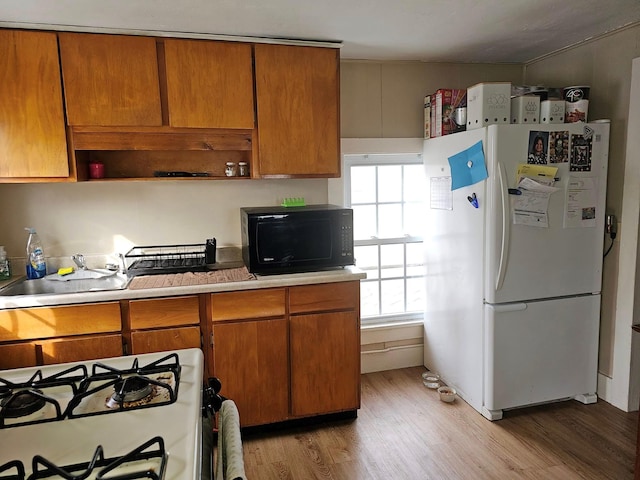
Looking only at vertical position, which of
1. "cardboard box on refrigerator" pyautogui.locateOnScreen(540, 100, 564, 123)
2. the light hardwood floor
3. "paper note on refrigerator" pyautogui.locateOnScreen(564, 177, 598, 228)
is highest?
"cardboard box on refrigerator" pyautogui.locateOnScreen(540, 100, 564, 123)

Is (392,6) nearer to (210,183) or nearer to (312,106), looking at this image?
(312,106)

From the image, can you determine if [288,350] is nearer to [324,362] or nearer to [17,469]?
[324,362]

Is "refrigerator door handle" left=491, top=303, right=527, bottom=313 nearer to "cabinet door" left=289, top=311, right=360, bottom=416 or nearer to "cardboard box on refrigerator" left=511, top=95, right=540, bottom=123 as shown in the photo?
"cabinet door" left=289, top=311, right=360, bottom=416

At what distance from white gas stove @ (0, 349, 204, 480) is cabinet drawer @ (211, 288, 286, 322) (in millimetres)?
951

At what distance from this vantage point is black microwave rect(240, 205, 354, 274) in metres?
2.45

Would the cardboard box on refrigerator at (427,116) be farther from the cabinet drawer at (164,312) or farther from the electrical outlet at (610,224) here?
the cabinet drawer at (164,312)

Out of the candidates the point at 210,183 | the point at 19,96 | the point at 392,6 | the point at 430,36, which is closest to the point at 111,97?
the point at 19,96

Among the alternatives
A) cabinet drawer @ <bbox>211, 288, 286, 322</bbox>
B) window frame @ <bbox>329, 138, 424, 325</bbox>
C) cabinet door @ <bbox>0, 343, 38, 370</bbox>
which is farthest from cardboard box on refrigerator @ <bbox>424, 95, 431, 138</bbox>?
cabinet door @ <bbox>0, 343, 38, 370</bbox>

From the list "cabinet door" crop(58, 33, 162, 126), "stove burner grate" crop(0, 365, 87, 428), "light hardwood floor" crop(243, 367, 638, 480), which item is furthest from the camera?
"cabinet door" crop(58, 33, 162, 126)

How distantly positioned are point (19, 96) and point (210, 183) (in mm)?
1058

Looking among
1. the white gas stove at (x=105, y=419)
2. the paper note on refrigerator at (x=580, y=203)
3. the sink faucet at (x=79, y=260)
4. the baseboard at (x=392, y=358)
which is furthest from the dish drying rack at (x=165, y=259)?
the paper note on refrigerator at (x=580, y=203)

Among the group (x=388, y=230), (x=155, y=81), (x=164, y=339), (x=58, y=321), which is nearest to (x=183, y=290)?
(x=164, y=339)

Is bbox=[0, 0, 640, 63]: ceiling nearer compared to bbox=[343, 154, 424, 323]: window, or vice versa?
bbox=[0, 0, 640, 63]: ceiling

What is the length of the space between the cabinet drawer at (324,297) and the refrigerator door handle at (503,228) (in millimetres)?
785
